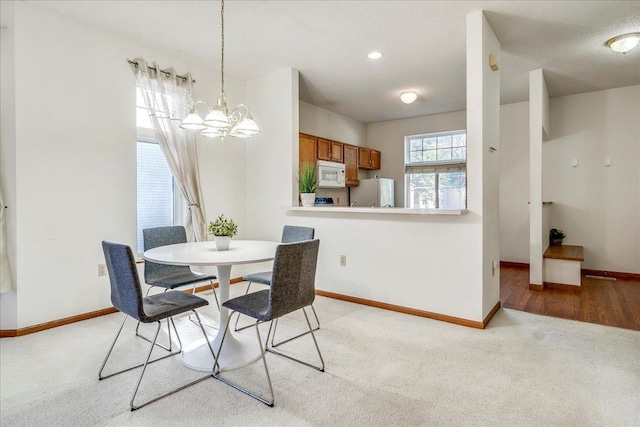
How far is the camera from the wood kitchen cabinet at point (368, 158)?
6648 millimetres

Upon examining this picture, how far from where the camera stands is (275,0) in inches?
108

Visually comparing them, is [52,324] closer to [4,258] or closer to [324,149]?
[4,258]

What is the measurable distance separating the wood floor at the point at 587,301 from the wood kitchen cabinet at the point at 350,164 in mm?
2940

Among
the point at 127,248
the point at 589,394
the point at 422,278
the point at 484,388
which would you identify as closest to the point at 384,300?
the point at 422,278

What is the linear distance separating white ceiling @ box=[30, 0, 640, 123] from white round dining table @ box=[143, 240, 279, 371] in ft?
6.41

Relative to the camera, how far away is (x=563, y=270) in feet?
14.5

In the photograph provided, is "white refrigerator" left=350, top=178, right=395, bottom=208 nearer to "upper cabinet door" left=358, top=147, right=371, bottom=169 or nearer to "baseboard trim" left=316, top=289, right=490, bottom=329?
"upper cabinet door" left=358, top=147, right=371, bottom=169

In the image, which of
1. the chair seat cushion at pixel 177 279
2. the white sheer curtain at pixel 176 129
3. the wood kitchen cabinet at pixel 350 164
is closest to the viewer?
the chair seat cushion at pixel 177 279

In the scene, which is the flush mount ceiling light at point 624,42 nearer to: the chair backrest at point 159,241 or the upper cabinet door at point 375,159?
the upper cabinet door at point 375,159

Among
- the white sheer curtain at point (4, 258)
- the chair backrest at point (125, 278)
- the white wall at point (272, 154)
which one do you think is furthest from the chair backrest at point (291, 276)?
the white sheer curtain at point (4, 258)

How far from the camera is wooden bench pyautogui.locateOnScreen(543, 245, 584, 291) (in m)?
4.30

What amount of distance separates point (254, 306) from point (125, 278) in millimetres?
728

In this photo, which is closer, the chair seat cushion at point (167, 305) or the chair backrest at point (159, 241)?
the chair seat cushion at point (167, 305)

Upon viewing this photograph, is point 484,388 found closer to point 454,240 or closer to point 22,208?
point 454,240
